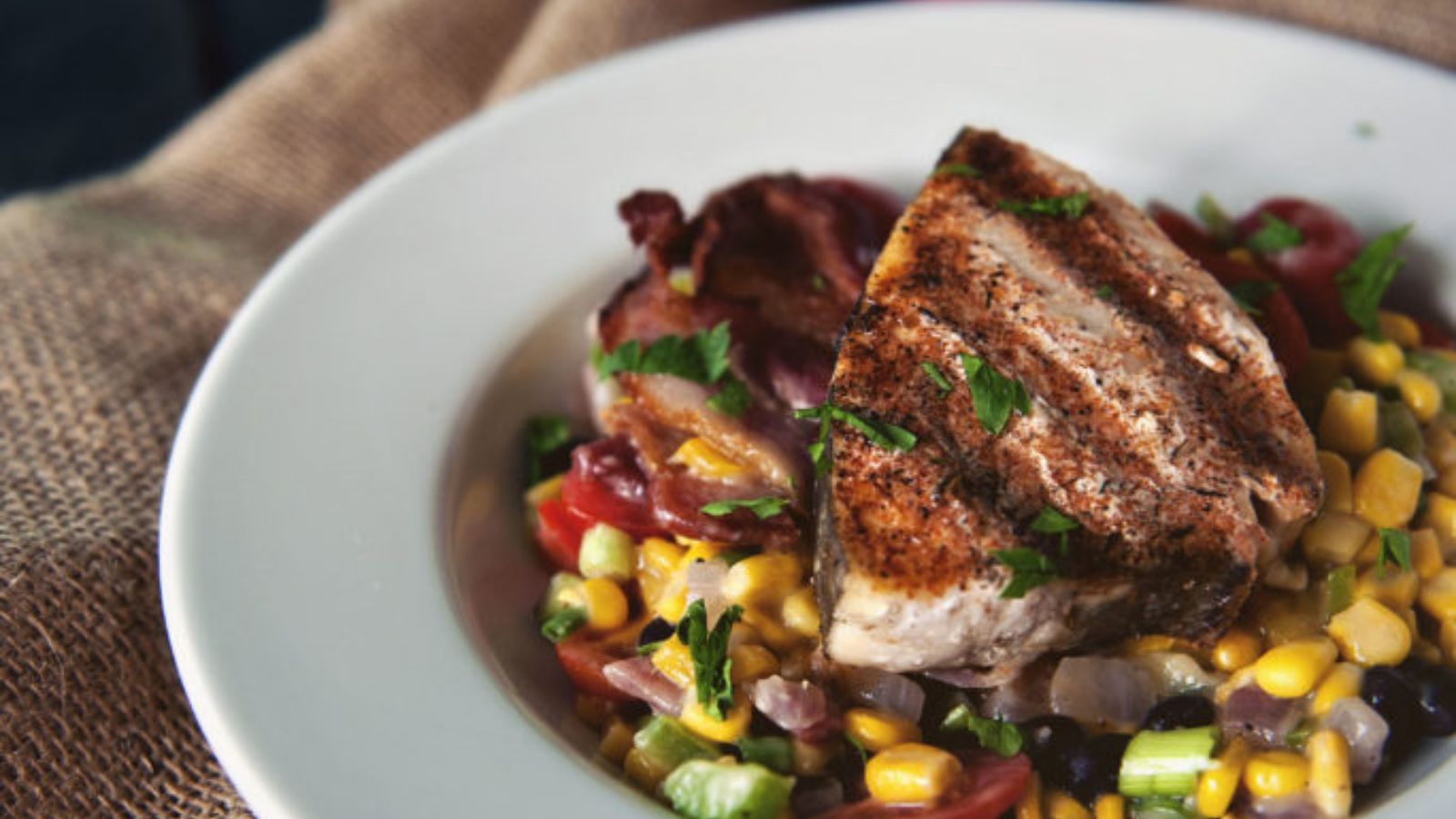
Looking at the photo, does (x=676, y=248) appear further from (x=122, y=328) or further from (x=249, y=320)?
(x=122, y=328)

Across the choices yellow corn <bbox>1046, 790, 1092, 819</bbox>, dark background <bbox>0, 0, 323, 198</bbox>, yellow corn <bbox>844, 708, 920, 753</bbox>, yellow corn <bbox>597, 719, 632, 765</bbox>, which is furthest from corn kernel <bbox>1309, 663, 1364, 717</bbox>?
dark background <bbox>0, 0, 323, 198</bbox>

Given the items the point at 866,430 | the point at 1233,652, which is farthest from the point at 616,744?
the point at 1233,652

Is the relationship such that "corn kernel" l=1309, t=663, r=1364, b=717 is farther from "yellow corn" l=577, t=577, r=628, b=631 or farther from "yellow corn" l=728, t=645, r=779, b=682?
"yellow corn" l=577, t=577, r=628, b=631

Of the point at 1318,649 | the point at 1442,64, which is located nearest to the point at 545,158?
the point at 1318,649

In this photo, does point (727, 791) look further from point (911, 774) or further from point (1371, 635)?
point (1371, 635)

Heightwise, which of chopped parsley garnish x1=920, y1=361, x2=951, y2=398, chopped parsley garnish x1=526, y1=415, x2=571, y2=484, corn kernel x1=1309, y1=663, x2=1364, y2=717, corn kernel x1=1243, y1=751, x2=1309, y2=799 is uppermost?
chopped parsley garnish x1=920, y1=361, x2=951, y2=398

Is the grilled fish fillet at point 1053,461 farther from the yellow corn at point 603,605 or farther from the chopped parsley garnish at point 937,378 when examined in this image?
the yellow corn at point 603,605

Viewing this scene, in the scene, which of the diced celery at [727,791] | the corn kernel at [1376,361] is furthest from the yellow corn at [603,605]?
the corn kernel at [1376,361]
